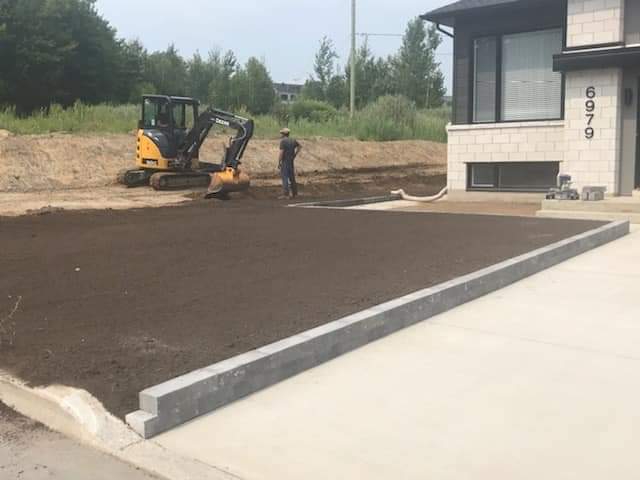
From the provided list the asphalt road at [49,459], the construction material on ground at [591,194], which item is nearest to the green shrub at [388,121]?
the construction material on ground at [591,194]

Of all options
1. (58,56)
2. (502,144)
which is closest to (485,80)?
(502,144)

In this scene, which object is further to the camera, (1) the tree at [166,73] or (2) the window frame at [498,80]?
(1) the tree at [166,73]

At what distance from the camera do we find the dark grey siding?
55.2ft

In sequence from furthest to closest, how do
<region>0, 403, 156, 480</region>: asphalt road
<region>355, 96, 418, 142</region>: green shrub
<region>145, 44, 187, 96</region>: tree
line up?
<region>145, 44, 187, 96</region>: tree
<region>355, 96, 418, 142</region>: green shrub
<region>0, 403, 156, 480</region>: asphalt road

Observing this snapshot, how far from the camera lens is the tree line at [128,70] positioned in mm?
42156

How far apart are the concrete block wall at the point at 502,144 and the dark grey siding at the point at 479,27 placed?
1.75 ft

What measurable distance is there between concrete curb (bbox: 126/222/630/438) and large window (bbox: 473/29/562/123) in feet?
33.1

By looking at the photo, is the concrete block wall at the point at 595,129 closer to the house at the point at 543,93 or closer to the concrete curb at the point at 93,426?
the house at the point at 543,93

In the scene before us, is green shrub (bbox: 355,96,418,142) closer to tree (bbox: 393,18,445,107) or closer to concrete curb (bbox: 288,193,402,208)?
concrete curb (bbox: 288,193,402,208)

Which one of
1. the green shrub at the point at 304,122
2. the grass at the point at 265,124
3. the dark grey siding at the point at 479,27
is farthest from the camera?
the green shrub at the point at 304,122

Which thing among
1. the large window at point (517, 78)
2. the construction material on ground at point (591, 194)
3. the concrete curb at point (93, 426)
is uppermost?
the large window at point (517, 78)

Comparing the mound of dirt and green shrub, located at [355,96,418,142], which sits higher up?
green shrub, located at [355,96,418,142]

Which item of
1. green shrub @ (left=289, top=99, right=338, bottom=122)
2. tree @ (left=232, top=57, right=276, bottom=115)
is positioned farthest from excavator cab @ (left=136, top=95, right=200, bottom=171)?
tree @ (left=232, top=57, right=276, bottom=115)

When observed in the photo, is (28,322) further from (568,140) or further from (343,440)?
(568,140)
